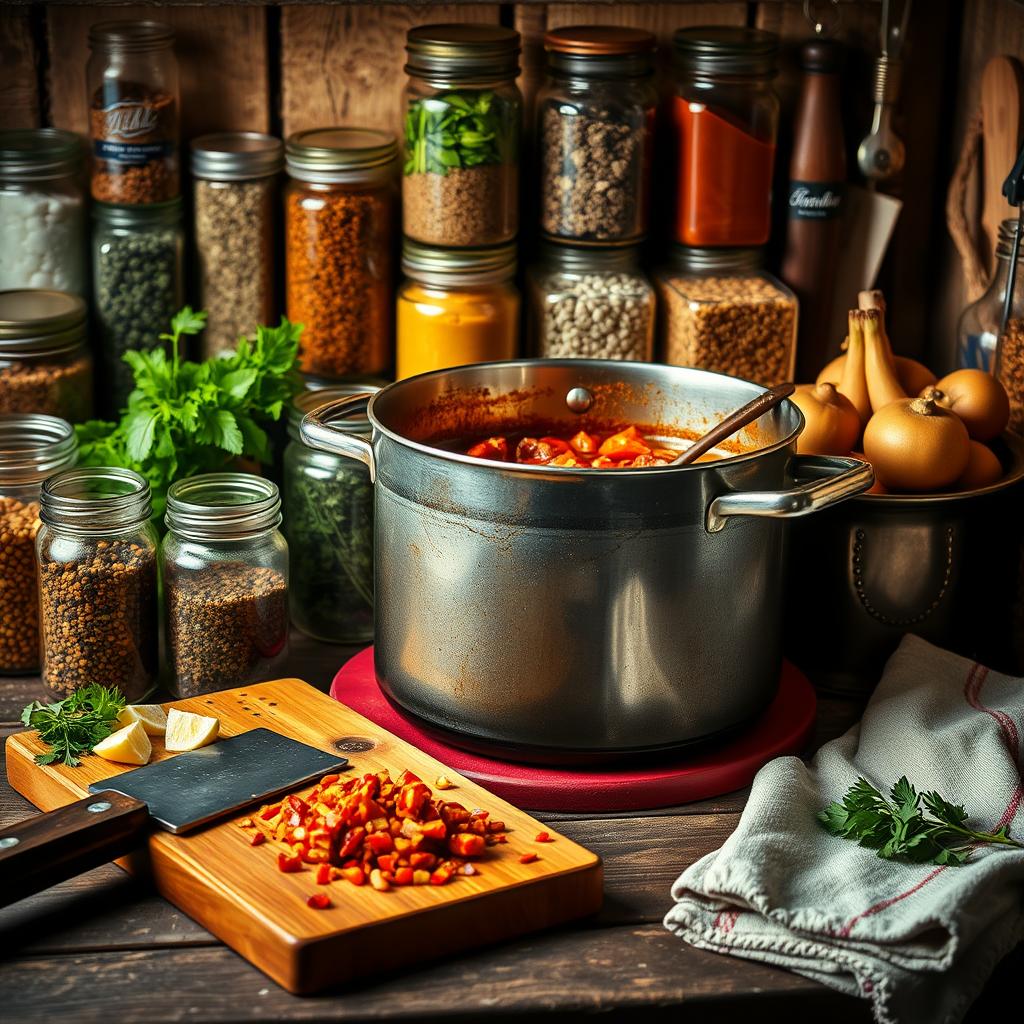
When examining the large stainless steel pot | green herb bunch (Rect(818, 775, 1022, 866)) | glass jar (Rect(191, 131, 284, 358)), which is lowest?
green herb bunch (Rect(818, 775, 1022, 866))

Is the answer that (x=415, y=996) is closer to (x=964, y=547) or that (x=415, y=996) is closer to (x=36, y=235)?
(x=964, y=547)

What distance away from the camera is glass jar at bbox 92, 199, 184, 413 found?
5.12 feet

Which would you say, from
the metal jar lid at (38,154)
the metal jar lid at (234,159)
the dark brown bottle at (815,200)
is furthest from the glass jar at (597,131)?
the metal jar lid at (38,154)

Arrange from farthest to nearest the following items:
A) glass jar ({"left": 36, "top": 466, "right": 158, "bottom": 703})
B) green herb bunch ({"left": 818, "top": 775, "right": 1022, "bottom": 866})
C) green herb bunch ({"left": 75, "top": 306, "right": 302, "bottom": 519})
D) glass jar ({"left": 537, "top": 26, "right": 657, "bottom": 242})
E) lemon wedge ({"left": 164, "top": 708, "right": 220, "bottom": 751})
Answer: glass jar ({"left": 537, "top": 26, "right": 657, "bottom": 242}) → green herb bunch ({"left": 75, "top": 306, "right": 302, "bottom": 519}) → glass jar ({"left": 36, "top": 466, "right": 158, "bottom": 703}) → lemon wedge ({"left": 164, "top": 708, "right": 220, "bottom": 751}) → green herb bunch ({"left": 818, "top": 775, "right": 1022, "bottom": 866})

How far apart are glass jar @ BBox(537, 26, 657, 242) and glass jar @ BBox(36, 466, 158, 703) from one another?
527 millimetres

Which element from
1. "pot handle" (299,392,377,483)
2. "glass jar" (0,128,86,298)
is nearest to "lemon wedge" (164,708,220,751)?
"pot handle" (299,392,377,483)

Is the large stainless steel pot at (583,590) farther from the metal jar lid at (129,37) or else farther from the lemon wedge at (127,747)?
the metal jar lid at (129,37)

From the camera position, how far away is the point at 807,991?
949 mm

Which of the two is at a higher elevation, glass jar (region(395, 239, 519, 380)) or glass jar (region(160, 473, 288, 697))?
glass jar (region(395, 239, 519, 380))

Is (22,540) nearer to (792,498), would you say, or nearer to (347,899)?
(347,899)

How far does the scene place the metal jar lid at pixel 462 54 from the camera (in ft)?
4.79

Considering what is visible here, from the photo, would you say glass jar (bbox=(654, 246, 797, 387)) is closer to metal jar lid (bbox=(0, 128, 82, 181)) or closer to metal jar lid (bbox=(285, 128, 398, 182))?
metal jar lid (bbox=(285, 128, 398, 182))

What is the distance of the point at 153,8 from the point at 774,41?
64 cm

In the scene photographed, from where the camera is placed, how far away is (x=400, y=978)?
0.95 m
